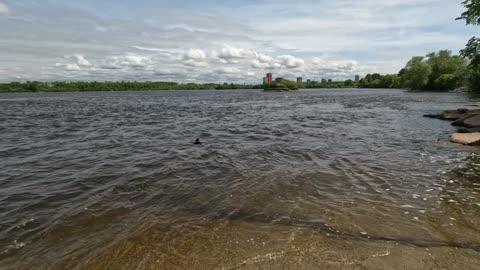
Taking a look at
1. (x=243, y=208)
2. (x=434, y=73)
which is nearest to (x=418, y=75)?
(x=434, y=73)

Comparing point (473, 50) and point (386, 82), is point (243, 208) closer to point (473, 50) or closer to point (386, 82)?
point (473, 50)

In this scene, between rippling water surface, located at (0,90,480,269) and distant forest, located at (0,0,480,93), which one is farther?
distant forest, located at (0,0,480,93)

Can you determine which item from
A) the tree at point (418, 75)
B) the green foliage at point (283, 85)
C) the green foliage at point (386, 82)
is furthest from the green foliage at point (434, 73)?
the green foliage at point (283, 85)

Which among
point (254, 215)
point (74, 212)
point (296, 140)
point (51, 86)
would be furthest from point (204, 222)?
point (51, 86)

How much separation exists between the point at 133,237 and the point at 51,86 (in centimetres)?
19563

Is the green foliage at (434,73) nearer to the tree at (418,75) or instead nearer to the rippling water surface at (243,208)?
the tree at (418,75)

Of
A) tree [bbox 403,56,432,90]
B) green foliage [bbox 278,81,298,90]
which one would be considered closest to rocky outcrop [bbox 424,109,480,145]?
tree [bbox 403,56,432,90]

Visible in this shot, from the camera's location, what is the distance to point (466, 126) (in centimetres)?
2031

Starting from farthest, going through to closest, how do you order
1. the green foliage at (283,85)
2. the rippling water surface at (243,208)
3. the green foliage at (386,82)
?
the green foliage at (283,85), the green foliage at (386,82), the rippling water surface at (243,208)

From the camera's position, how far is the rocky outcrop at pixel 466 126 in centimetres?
1495

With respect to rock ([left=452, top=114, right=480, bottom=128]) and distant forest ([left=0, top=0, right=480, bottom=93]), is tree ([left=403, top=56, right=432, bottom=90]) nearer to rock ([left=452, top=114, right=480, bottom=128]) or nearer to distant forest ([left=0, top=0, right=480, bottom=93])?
distant forest ([left=0, top=0, right=480, bottom=93])

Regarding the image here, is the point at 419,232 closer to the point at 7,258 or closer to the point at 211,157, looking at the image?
the point at 7,258

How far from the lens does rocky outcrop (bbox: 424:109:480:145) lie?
14.9 m

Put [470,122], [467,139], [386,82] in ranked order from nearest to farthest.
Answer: [467,139], [470,122], [386,82]
